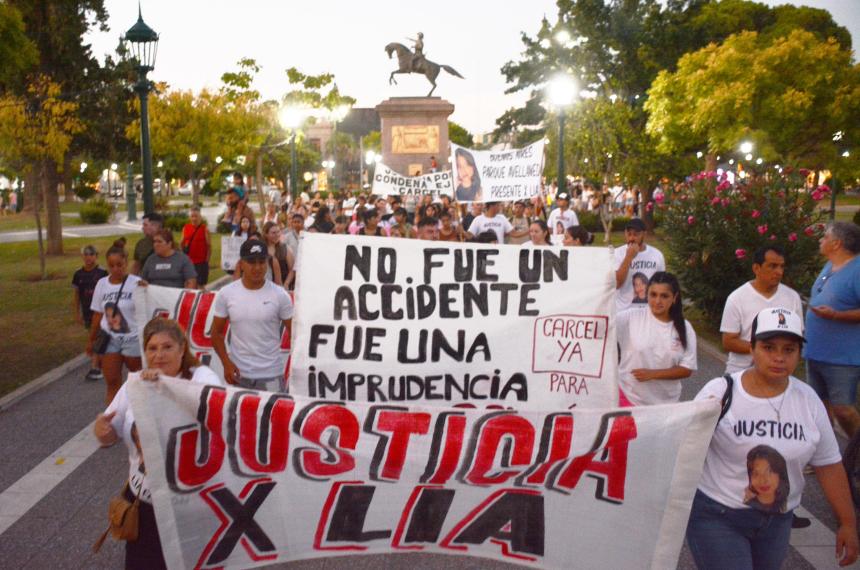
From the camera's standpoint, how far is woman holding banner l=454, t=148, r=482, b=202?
15680 millimetres

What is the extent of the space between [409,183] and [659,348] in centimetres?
1295

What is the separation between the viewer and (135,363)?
7.75 metres

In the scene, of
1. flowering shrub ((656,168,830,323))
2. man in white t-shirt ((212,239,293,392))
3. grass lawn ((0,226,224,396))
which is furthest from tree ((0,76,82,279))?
man in white t-shirt ((212,239,293,392))

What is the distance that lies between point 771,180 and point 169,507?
10.4m

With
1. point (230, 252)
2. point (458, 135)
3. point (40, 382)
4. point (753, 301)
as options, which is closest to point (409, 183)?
point (230, 252)

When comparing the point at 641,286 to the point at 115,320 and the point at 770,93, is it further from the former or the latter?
the point at 770,93

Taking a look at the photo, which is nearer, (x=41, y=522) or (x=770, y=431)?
(x=770, y=431)

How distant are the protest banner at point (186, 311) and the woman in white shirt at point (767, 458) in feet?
15.9

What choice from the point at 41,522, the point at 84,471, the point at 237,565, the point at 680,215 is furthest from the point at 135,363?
the point at 680,215

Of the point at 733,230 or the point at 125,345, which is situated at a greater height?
the point at 733,230

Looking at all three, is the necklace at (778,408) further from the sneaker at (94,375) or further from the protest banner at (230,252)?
the protest banner at (230,252)

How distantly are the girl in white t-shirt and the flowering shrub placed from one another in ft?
20.8

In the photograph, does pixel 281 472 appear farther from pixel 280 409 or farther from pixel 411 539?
pixel 411 539

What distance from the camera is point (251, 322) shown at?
6.22 meters
